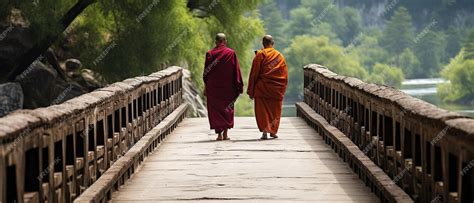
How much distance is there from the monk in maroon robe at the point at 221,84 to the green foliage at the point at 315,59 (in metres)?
121

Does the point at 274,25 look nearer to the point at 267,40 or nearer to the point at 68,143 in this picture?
the point at 267,40

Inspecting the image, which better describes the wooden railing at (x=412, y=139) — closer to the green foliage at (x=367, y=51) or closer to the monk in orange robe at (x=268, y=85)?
the monk in orange robe at (x=268, y=85)

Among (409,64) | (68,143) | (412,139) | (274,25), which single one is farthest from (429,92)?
(68,143)

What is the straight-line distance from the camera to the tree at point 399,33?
171125 millimetres

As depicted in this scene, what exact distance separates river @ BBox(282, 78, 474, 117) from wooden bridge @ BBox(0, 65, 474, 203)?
3261 inches

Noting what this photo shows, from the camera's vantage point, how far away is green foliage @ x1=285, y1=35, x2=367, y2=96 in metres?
137

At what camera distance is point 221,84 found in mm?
14305

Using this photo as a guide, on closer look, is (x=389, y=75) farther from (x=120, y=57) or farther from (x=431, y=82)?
(x=120, y=57)

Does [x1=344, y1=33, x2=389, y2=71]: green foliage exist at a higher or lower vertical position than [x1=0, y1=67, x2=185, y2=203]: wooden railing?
higher

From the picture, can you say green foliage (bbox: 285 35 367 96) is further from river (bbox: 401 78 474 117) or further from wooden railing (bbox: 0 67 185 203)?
wooden railing (bbox: 0 67 185 203)

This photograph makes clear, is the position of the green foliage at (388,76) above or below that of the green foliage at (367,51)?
below

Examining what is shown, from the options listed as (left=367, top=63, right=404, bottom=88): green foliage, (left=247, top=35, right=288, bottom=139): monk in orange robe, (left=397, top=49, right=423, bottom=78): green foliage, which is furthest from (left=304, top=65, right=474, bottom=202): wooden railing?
(left=397, top=49, right=423, bottom=78): green foliage

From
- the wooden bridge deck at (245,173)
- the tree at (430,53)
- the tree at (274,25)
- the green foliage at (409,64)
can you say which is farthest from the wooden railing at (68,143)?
the tree at (274,25)

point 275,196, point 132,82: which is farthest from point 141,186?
point 132,82
